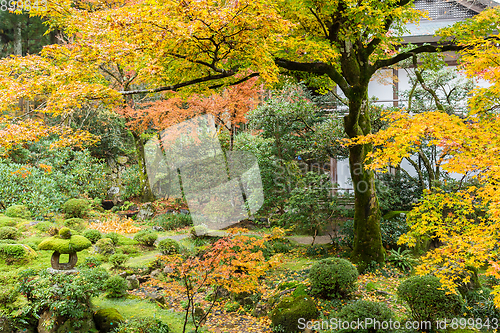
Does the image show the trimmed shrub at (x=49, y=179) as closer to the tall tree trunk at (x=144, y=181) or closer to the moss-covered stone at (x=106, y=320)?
the tall tree trunk at (x=144, y=181)

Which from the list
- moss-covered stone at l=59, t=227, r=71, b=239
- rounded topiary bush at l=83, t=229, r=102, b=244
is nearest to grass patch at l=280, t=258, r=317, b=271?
moss-covered stone at l=59, t=227, r=71, b=239

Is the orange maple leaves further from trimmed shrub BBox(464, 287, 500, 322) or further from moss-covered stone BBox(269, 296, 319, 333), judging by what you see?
trimmed shrub BBox(464, 287, 500, 322)

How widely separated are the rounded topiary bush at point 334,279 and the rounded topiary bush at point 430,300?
116cm

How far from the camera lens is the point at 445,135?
3.40 m

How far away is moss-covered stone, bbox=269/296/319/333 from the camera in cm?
501

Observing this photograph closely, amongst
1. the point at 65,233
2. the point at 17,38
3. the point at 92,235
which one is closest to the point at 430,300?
the point at 65,233

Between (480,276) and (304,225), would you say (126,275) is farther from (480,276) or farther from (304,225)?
(480,276)

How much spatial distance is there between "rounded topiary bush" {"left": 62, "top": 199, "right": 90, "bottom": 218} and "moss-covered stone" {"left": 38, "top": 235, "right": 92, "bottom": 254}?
6.60 metres

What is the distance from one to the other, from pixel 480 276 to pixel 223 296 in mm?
5480

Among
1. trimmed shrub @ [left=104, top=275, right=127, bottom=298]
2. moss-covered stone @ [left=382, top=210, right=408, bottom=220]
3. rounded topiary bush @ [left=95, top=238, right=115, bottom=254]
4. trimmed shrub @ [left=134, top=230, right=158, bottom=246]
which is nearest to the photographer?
trimmed shrub @ [left=104, top=275, right=127, bottom=298]

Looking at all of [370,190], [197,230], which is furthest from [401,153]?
[197,230]

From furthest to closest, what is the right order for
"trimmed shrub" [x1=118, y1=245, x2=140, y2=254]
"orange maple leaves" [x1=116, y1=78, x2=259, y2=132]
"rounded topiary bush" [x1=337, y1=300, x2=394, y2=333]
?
"orange maple leaves" [x1=116, y1=78, x2=259, y2=132] → "trimmed shrub" [x1=118, y1=245, x2=140, y2=254] → "rounded topiary bush" [x1=337, y1=300, x2=394, y2=333]

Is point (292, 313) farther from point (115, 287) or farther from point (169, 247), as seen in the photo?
point (169, 247)

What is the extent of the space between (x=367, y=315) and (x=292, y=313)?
1226 millimetres
